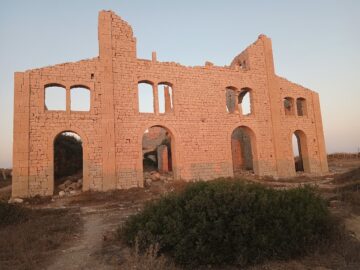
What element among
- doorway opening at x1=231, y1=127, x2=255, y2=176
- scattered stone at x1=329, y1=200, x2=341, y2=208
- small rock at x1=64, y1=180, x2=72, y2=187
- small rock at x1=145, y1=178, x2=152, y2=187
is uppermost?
doorway opening at x1=231, y1=127, x2=255, y2=176

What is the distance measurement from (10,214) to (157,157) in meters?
16.1

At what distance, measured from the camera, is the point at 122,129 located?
554 inches

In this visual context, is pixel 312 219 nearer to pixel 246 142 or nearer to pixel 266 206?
pixel 266 206

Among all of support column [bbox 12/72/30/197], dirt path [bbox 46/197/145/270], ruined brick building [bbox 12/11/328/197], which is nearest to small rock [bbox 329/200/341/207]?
dirt path [bbox 46/197/145/270]

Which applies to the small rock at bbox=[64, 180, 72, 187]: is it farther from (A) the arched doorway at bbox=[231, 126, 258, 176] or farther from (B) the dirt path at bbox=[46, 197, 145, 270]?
(A) the arched doorway at bbox=[231, 126, 258, 176]

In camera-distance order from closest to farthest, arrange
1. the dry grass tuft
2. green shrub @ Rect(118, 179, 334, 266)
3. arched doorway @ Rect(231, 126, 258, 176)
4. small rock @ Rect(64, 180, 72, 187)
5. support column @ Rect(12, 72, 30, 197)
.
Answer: the dry grass tuft < green shrub @ Rect(118, 179, 334, 266) < support column @ Rect(12, 72, 30, 197) < small rock @ Rect(64, 180, 72, 187) < arched doorway @ Rect(231, 126, 258, 176)

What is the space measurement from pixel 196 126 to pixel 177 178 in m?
3.00

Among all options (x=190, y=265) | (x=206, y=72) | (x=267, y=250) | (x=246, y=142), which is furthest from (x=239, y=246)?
(x=246, y=142)

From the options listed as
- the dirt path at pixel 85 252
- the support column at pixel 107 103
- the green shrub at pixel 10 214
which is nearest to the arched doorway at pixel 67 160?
the support column at pixel 107 103

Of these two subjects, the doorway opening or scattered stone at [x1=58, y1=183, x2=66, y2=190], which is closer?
scattered stone at [x1=58, y1=183, x2=66, y2=190]

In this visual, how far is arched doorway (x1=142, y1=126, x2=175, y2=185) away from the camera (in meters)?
16.5

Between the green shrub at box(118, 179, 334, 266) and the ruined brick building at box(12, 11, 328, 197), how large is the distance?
901 cm

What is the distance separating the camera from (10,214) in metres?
7.50

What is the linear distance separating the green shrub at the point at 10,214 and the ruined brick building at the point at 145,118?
482 centimetres
